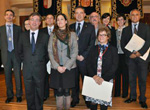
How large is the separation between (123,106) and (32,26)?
2045mm

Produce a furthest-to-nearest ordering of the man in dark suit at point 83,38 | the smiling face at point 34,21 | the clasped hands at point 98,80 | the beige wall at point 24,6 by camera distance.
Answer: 1. the beige wall at point 24,6
2. the man in dark suit at point 83,38
3. the smiling face at point 34,21
4. the clasped hands at point 98,80

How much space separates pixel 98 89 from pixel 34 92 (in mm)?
980

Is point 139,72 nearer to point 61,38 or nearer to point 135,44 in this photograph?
point 135,44

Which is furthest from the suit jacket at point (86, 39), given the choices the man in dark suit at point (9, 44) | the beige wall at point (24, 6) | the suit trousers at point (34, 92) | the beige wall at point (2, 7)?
the beige wall at point (2, 7)

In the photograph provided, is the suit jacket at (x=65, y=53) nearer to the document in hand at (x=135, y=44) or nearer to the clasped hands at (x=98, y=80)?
the clasped hands at (x=98, y=80)

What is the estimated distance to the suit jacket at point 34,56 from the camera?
259 centimetres

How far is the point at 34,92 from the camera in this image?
273 cm

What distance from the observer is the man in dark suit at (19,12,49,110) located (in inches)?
102

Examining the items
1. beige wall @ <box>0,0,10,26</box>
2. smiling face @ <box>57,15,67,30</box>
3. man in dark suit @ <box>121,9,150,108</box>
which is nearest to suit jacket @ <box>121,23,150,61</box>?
man in dark suit @ <box>121,9,150,108</box>

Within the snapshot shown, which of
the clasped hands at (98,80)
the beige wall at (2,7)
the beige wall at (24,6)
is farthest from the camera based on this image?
the beige wall at (24,6)

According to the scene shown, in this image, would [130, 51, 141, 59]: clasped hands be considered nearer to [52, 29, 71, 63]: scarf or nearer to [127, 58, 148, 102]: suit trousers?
[127, 58, 148, 102]: suit trousers

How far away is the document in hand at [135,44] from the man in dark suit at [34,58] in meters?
1.41

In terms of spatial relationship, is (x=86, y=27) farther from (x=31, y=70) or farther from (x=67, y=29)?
(x=31, y=70)

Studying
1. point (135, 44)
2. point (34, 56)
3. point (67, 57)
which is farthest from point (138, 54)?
point (34, 56)
